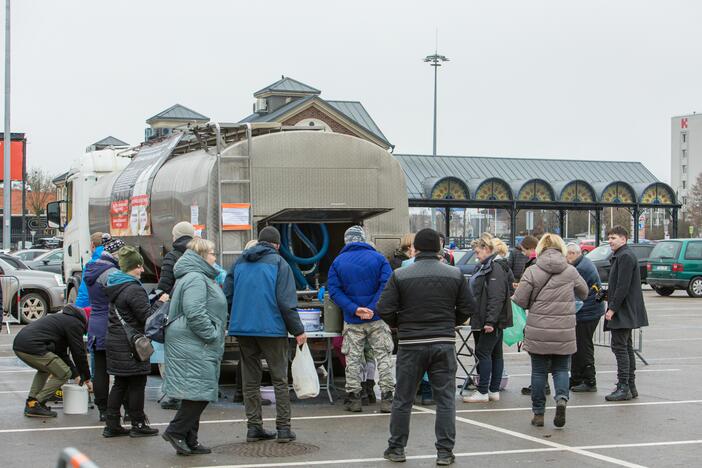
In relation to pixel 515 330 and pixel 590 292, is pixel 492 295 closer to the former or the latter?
pixel 515 330

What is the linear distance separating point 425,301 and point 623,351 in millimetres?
4024

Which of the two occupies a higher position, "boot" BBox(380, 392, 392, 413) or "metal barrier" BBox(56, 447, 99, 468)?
"metal barrier" BBox(56, 447, 99, 468)

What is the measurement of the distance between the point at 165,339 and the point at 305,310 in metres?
3.22

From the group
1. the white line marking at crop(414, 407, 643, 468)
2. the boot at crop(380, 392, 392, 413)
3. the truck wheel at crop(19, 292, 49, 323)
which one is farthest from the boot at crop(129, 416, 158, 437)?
the truck wheel at crop(19, 292, 49, 323)

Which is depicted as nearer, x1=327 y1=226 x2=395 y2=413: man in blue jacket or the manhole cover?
the manhole cover

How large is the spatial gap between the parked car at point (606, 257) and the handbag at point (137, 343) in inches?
860

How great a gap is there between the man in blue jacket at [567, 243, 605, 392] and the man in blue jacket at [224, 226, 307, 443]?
437cm

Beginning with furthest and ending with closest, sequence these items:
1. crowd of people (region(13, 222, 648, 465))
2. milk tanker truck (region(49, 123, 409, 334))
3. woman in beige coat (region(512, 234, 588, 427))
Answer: milk tanker truck (region(49, 123, 409, 334)), woman in beige coat (region(512, 234, 588, 427)), crowd of people (region(13, 222, 648, 465))

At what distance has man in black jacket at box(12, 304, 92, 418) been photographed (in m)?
10.7

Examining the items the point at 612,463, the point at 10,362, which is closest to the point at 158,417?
the point at 612,463

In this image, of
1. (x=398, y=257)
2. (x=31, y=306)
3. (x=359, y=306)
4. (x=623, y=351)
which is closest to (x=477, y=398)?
(x=623, y=351)

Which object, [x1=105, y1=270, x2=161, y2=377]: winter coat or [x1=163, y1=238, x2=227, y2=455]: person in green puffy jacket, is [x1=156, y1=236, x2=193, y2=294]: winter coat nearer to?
[x1=105, y1=270, x2=161, y2=377]: winter coat

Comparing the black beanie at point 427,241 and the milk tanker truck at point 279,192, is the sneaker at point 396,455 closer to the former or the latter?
the black beanie at point 427,241

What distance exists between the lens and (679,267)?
32.0 meters
